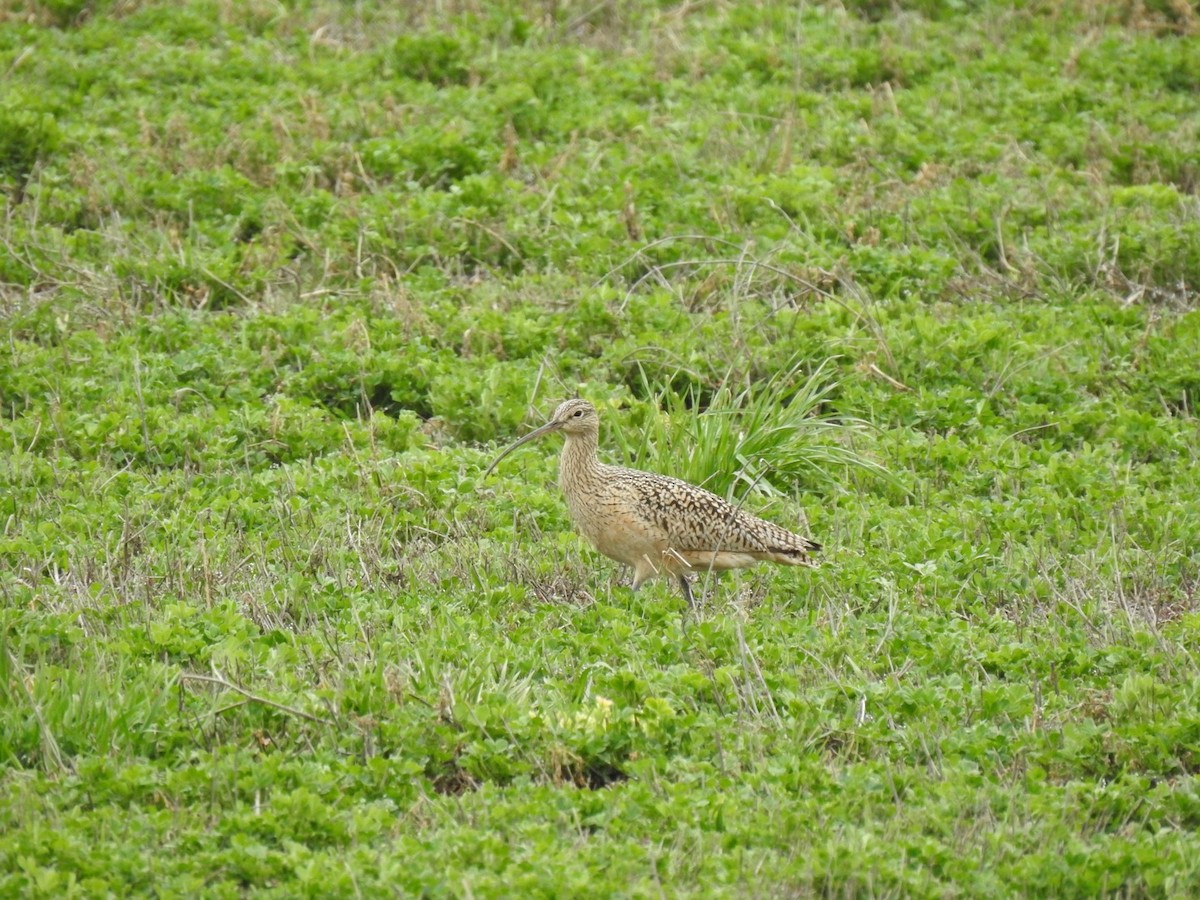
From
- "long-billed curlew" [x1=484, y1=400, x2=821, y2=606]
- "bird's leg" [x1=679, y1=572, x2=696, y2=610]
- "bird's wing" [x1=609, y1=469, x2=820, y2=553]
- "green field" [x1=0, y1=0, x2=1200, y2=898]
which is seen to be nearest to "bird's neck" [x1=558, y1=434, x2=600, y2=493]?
"long-billed curlew" [x1=484, y1=400, x2=821, y2=606]

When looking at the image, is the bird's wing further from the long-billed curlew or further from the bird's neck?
the bird's neck

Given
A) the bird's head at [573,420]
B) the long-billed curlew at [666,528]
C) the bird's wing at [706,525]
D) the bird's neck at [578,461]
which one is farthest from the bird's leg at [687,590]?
the bird's head at [573,420]

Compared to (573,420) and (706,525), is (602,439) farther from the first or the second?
(706,525)

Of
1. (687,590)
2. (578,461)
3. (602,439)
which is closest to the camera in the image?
(687,590)

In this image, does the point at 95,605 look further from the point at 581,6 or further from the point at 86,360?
the point at 581,6

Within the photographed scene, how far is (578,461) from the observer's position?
8.09 metres

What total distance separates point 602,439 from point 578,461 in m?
1.66

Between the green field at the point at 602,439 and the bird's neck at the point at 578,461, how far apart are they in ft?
1.26

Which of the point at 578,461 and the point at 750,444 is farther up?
the point at 578,461

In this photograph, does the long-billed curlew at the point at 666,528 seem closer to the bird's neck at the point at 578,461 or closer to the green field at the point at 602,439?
the bird's neck at the point at 578,461

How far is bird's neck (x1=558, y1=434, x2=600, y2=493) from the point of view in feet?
26.3

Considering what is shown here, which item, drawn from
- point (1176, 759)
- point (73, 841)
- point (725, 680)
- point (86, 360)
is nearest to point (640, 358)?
point (86, 360)

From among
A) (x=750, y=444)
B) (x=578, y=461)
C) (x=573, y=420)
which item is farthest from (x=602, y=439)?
(x=578, y=461)

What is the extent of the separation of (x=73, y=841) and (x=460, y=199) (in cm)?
709
